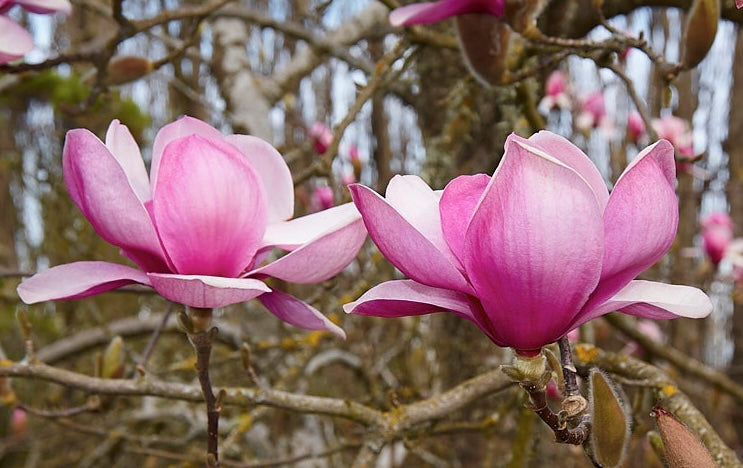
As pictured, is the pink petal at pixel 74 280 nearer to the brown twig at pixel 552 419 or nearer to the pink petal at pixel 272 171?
the pink petal at pixel 272 171

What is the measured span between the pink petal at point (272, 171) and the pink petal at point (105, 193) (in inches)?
4.3

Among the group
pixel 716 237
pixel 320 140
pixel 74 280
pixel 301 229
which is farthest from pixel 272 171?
pixel 716 237

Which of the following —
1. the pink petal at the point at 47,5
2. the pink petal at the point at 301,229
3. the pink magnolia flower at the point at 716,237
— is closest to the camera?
the pink petal at the point at 301,229

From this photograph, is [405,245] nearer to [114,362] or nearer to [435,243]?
[435,243]

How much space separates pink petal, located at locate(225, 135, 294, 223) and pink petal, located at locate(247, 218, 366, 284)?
0.08 meters

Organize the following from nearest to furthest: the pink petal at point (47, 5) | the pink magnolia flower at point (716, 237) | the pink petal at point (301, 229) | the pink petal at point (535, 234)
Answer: the pink petal at point (535, 234) → the pink petal at point (301, 229) → the pink petal at point (47, 5) → the pink magnolia flower at point (716, 237)

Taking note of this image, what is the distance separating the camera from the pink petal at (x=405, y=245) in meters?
0.37

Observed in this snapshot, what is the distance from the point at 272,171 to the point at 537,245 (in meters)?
0.24

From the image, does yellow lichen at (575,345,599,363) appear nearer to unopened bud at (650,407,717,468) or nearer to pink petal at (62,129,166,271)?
unopened bud at (650,407,717,468)

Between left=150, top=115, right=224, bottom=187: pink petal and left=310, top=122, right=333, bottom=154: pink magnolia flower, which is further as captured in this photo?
left=310, top=122, right=333, bottom=154: pink magnolia flower

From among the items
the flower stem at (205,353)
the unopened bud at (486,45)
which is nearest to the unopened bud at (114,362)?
the flower stem at (205,353)

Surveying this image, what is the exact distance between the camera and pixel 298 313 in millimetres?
498

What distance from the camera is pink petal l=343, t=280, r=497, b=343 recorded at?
0.40 meters

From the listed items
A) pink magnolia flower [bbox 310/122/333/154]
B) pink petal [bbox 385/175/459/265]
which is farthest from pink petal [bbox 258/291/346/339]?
pink magnolia flower [bbox 310/122/333/154]
